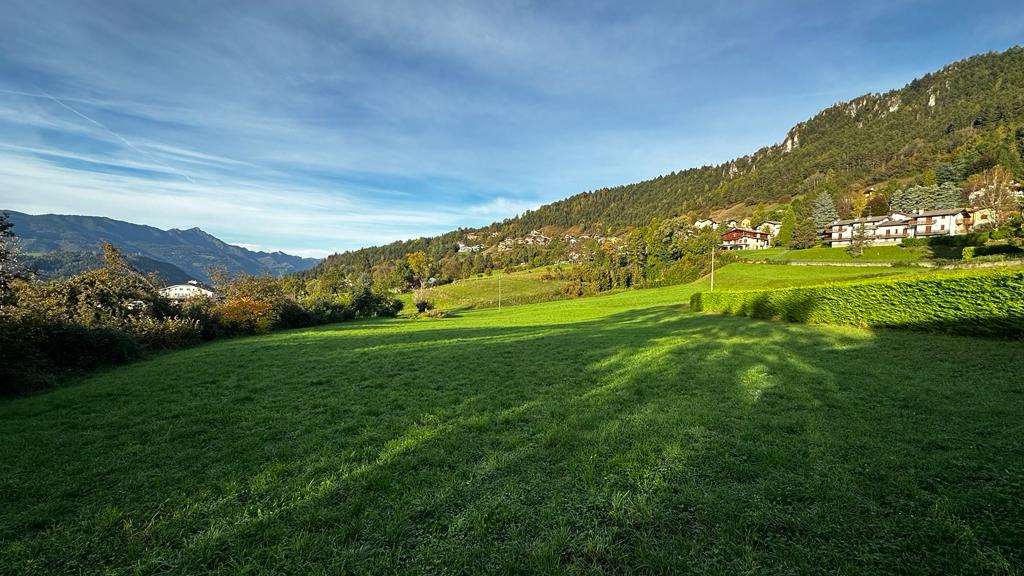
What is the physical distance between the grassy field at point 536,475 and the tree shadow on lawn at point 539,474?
3 centimetres

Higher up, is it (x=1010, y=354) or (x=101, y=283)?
(x=101, y=283)

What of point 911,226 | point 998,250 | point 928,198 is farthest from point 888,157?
point 998,250

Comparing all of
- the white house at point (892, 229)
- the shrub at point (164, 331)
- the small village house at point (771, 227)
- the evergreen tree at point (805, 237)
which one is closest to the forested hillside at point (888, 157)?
the small village house at point (771, 227)

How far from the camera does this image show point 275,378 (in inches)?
432

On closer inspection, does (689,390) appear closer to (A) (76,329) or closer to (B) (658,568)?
(B) (658,568)

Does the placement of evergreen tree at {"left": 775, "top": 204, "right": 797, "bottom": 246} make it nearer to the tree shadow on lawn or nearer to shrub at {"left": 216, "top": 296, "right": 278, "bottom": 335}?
the tree shadow on lawn

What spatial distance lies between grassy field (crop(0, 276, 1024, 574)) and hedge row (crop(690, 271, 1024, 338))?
2544 millimetres

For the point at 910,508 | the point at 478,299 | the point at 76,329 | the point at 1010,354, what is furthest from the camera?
the point at 478,299

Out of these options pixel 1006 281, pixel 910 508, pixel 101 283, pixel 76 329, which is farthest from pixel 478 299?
pixel 910 508

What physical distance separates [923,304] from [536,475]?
16581 mm

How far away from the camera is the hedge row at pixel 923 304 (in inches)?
444

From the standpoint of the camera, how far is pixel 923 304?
1359cm

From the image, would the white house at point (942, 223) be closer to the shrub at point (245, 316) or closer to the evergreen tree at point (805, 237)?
the evergreen tree at point (805, 237)

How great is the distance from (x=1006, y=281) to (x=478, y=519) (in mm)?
16525
